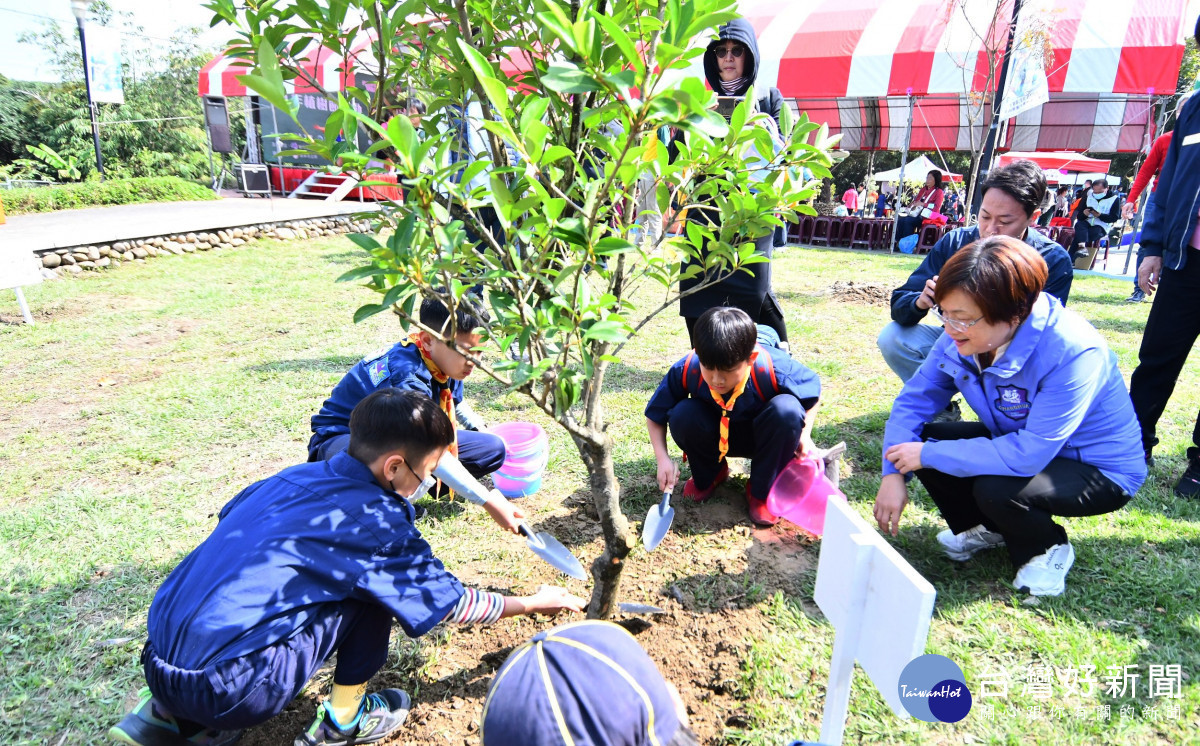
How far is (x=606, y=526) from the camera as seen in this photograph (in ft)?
5.90

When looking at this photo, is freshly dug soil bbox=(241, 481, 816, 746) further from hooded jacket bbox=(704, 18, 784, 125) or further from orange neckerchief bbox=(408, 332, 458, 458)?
hooded jacket bbox=(704, 18, 784, 125)

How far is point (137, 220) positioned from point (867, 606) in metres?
11.6

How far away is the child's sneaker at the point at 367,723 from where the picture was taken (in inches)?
63.7

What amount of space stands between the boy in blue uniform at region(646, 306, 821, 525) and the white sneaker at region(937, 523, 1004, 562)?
0.56 meters

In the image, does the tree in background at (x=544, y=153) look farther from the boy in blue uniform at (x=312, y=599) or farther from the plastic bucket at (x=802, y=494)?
the plastic bucket at (x=802, y=494)

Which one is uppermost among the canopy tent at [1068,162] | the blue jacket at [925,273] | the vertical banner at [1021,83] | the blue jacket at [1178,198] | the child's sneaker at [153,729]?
the vertical banner at [1021,83]

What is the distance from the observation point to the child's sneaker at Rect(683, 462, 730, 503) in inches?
110

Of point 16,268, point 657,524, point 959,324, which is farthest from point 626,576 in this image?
point 16,268

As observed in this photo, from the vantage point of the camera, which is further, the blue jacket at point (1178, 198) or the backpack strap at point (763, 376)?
the blue jacket at point (1178, 198)

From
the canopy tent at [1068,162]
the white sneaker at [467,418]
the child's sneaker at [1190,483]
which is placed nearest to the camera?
the child's sneaker at [1190,483]

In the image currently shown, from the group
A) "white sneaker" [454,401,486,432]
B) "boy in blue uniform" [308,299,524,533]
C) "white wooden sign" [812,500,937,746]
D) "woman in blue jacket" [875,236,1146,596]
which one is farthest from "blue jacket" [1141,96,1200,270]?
"white sneaker" [454,401,486,432]

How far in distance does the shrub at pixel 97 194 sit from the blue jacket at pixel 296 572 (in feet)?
46.0

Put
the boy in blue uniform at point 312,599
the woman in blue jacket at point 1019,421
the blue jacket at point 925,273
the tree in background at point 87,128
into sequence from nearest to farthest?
the boy in blue uniform at point 312,599 → the woman in blue jacket at point 1019,421 → the blue jacket at point 925,273 → the tree in background at point 87,128

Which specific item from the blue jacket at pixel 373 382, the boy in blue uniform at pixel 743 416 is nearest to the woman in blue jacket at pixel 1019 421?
the boy in blue uniform at pixel 743 416
